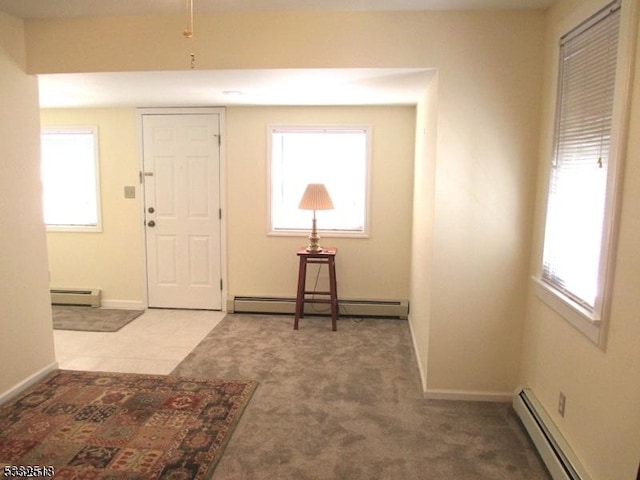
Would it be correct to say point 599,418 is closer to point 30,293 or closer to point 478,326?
point 478,326

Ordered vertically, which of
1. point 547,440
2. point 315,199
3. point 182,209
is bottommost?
point 547,440

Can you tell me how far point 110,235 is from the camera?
4793mm

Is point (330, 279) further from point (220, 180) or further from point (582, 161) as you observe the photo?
point (582, 161)

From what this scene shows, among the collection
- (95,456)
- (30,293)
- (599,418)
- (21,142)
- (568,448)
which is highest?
(21,142)

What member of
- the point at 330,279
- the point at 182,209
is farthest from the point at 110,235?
the point at 330,279

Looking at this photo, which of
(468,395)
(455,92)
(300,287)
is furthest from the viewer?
(300,287)

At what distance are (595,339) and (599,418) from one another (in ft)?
1.09

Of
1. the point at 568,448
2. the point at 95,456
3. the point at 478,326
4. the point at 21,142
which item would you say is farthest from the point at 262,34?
the point at 568,448

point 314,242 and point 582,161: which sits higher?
point 582,161

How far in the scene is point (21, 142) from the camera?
2.88 metres

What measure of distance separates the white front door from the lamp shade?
3.43 feet

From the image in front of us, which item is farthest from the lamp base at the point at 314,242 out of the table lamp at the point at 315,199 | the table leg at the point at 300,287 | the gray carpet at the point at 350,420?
the gray carpet at the point at 350,420

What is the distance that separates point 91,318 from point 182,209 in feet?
4.70

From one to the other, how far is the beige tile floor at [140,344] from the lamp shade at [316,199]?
1.51 meters
